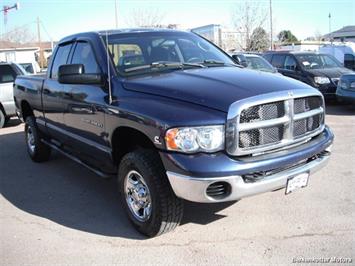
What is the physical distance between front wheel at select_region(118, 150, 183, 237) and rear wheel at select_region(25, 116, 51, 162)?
317 cm

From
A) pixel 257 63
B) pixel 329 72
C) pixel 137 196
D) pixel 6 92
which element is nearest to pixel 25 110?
pixel 6 92

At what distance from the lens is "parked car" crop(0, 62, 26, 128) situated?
11.3m

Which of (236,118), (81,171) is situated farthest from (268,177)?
(81,171)

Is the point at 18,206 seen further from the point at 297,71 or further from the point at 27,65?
the point at 27,65

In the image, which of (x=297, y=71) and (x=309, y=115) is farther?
(x=297, y=71)

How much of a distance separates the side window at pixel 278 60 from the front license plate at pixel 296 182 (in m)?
11.1

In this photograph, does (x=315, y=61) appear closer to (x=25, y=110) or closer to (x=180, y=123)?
(x=25, y=110)

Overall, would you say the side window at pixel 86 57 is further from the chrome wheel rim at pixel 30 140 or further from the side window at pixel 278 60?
the side window at pixel 278 60

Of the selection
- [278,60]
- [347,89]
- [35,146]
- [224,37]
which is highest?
[224,37]

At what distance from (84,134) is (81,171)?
1.69 metres

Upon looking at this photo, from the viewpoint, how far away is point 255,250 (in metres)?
3.80

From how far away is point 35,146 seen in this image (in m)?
7.14

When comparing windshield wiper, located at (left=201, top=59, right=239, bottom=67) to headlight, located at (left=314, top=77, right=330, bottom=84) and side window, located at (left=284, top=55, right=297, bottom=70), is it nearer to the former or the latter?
headlight, located at (left=314, top=77, right=330, bottom=84)

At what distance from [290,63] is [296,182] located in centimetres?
1086
